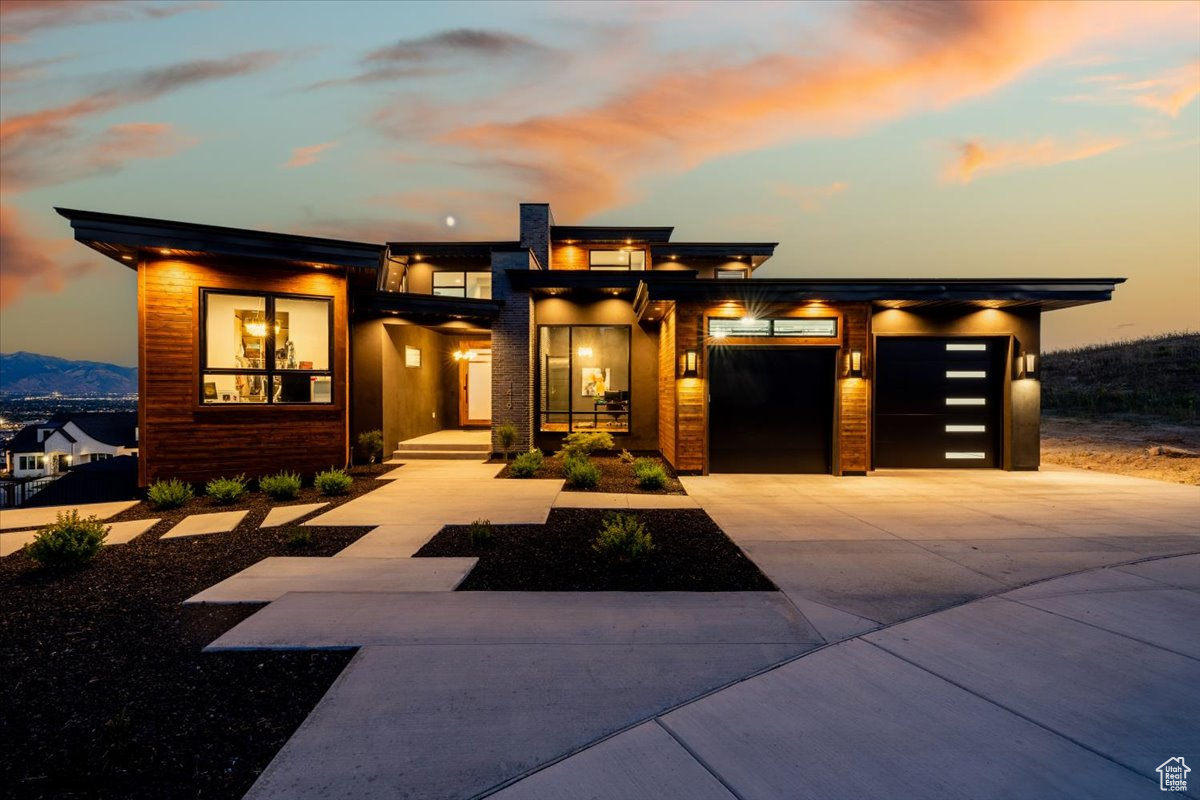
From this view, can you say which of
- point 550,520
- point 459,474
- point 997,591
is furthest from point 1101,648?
point 459,474

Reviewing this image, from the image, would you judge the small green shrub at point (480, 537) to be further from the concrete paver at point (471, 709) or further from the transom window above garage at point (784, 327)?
the transom window above garage at point (784, 327)

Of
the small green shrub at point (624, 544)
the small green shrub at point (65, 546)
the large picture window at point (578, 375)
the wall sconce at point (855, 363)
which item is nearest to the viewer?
the small green shrub at point (65, 546)

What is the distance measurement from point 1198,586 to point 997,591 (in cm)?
194

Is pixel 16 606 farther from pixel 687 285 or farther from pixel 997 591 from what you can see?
pixel 687 285

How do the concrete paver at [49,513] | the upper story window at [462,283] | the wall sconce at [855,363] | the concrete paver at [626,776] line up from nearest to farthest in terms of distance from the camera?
the concrete paver at [626,776]
the concrete paver at [49,513]
the wall sconce at [855,363]
the upper story window at [462,283]

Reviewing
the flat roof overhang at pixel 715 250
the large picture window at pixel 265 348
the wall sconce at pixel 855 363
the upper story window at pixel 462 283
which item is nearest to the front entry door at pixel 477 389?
the upper story window at pixel 462 283

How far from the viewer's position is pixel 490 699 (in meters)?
3.04

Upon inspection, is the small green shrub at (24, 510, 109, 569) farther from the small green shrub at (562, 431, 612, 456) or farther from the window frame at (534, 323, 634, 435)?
the window frame at (534, 323, 634, 435)

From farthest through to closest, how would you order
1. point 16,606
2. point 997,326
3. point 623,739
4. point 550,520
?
point 997,326 → point 550,520 → point 16,606 → point 623,739

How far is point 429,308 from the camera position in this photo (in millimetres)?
13148

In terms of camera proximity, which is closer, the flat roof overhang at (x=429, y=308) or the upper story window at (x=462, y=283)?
the flat roof overhang at (x=429, y=308)

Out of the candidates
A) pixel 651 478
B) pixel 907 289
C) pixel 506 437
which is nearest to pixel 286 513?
pixel 651 478

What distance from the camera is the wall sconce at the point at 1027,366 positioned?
12.2m

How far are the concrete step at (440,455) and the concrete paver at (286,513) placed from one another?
5245mm
